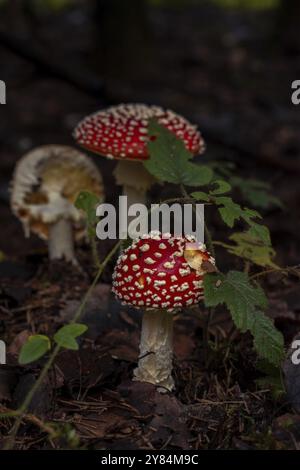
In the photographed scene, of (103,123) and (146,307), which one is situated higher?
(103,123)

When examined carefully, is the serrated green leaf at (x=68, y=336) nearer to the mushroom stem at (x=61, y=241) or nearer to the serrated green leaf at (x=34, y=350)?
the serrated green leaf at (x=34, y=350)

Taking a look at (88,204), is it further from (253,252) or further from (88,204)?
(253,252)

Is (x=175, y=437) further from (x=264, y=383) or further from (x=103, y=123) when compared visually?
(x=103, y=123)

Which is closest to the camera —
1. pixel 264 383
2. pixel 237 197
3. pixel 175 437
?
pixel 175 437

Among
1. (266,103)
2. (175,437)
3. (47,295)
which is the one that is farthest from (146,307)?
(266,103)

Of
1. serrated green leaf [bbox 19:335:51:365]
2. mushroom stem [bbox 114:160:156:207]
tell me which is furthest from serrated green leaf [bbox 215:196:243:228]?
mushroom stem [bbox 114:160:156:207]
